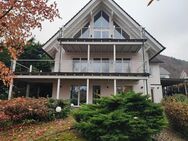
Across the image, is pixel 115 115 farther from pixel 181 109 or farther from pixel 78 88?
pixel 78 88

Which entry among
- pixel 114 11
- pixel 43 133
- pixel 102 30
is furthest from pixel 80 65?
pixel 43 133

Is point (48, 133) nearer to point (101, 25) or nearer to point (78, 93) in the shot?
point (78, 93)

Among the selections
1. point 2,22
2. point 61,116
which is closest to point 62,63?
A: point 61,116

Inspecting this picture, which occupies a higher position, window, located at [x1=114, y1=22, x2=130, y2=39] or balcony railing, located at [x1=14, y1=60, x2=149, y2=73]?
window, located at [x1=114, y1=22, x2=130, y2=39]

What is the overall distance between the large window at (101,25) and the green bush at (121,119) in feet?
46.0

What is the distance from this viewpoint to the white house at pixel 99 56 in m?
22.5

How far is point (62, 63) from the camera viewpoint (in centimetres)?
2458

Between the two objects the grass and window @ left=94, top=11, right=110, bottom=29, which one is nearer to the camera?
the grass

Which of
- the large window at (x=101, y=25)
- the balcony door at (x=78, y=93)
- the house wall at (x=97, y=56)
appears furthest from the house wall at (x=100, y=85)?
the large window at (x=101, y=25)

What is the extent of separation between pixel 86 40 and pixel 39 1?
44.3 ft

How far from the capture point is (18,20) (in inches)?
373

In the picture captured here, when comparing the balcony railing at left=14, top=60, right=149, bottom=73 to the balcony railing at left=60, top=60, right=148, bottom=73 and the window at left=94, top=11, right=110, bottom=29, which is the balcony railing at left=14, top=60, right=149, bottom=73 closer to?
the balcony railing at left=60, top=60, right=148, bottom=73

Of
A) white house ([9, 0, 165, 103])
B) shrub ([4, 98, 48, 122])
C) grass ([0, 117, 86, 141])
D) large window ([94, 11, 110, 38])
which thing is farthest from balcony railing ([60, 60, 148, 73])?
grass ([0, 117, 86, 141])

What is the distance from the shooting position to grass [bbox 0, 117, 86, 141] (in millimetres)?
11555
